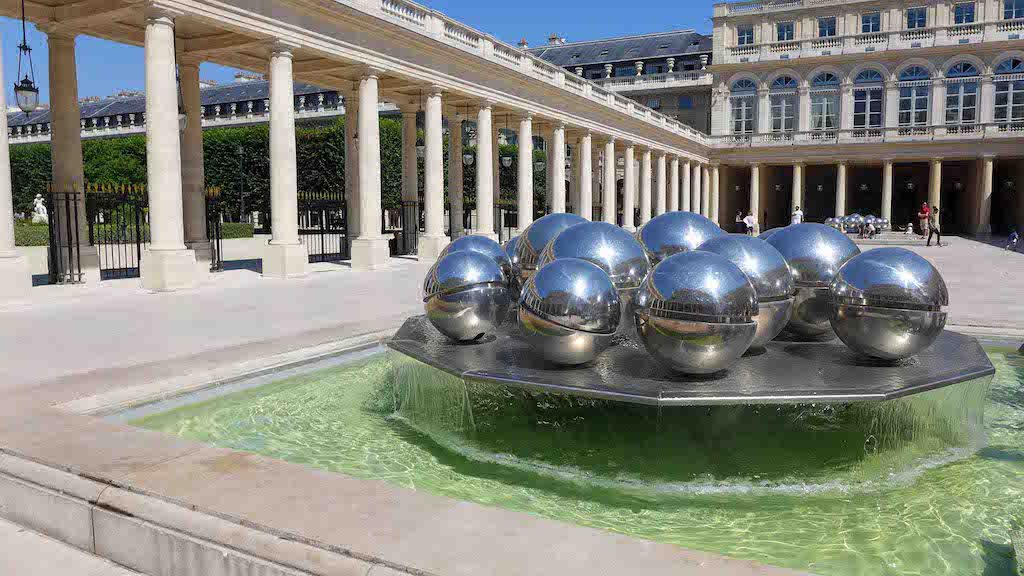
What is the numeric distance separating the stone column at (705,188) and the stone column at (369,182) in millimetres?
50663

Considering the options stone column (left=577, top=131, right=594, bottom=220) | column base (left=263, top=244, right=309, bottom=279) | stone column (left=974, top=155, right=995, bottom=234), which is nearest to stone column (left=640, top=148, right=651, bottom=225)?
stone column (left=577, top=131, right=594, bottom=220)

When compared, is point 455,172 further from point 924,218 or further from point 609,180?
point 924,218

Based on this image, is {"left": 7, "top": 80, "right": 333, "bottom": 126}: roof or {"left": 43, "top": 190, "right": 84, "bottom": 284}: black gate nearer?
{"left": 43, "top": 190, "right": 84, "bottom": 284}: black gate

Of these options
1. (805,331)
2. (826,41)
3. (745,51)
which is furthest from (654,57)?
(805,331)

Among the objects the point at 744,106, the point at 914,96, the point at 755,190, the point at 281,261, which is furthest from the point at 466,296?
the point at 744,106

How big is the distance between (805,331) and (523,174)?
29.7m

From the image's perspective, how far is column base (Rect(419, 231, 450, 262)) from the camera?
1193 inches

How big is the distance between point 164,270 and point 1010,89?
63.7 m

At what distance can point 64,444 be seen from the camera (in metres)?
5.40

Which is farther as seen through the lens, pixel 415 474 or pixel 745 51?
pixel 745 51

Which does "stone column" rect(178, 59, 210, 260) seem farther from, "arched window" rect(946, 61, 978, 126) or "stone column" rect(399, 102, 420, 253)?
"arched window" rect(946, 61, 978, 126)

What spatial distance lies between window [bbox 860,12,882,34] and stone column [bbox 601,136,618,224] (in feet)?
99.0

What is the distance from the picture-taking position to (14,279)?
15703 mm

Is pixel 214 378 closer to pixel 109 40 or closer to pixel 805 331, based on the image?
pixel 805 331
